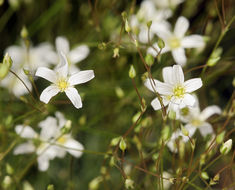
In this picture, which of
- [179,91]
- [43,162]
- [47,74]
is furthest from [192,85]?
[43,162]

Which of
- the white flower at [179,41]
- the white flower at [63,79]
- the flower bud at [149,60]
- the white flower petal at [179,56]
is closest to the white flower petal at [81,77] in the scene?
the white flower at [63,79]

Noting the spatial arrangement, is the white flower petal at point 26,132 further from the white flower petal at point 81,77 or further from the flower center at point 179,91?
the flower center at point 179,91

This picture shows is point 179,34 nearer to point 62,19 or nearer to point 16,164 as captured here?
point 62,19

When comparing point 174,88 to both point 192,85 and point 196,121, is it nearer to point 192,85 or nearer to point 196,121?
point 192,85

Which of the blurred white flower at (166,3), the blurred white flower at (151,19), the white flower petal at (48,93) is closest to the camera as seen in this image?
the white flower petal at (48,93)

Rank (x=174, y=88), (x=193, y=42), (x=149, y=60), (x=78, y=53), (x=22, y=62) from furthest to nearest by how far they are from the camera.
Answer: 1. (x=22, y=62)
2. (x=78, y=53)
3. (x=193, y=42)
4. (x=174, y=88)
5. (x=149, y=60)

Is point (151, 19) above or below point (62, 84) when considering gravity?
above

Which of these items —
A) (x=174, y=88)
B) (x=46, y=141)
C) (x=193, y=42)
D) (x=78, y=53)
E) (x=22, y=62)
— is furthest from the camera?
(x=22, y=62)
